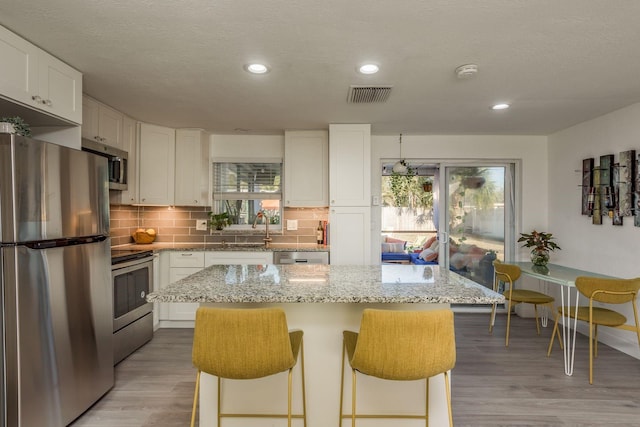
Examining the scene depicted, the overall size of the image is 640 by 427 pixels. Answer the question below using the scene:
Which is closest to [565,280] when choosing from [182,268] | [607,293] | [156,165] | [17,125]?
[607,293]

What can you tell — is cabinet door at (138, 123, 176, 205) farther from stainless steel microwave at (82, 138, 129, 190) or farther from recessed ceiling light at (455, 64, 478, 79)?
recessed ceiling light at (455, 64, 478, 79)

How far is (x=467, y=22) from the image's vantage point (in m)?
1.77

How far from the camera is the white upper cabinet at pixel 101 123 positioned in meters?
2.95

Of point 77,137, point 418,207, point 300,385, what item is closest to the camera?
point 300,385

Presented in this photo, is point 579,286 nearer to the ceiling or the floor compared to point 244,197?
nearer to the floor

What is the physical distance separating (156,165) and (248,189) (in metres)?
1.13

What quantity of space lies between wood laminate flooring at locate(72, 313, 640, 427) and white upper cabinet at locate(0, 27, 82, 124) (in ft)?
6.63

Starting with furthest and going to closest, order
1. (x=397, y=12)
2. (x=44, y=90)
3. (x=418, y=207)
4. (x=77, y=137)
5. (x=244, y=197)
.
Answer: (x=418, y=207) < (x=244, y=197) < (x=77, y=137) < (x=44, y=90) < (x=397, y=12)

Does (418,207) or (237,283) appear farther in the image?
(418,207)

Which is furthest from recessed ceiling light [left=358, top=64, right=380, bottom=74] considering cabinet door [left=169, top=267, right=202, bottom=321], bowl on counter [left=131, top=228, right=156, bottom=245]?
bowl on counter [left=131, top=228, right=156, bottom=245]

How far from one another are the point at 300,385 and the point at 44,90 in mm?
2403

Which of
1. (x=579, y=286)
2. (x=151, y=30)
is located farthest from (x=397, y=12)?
(x=579, y=286)

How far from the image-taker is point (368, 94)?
2.82m

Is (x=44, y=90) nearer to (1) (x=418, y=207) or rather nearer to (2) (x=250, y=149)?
(2) (x=250, y=149)
